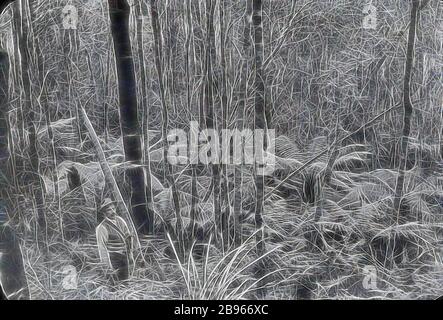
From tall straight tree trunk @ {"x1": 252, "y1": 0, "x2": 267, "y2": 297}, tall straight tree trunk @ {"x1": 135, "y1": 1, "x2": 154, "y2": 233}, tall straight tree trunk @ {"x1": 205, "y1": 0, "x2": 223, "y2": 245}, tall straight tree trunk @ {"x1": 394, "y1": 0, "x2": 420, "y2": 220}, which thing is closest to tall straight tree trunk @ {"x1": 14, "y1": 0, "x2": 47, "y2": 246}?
tall straight tree trunk @ {"x1": 135, "y1": 1, "x2": 154, "y2": 233}

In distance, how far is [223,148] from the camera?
2.14m

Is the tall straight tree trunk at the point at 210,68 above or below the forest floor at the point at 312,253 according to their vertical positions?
above

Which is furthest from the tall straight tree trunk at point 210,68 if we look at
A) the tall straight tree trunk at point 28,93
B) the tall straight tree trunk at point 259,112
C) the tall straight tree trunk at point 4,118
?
the tall straight tree trunk at point 4,118

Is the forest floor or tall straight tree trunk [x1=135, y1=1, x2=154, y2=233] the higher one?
tall straight tree trunk [x1=135, y1=1, x2=154, y2=233]

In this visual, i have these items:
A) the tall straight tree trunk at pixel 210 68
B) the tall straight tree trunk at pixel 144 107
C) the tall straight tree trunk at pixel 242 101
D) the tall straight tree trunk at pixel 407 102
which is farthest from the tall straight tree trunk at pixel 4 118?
the tall straight tree trunk at pixel 407 102

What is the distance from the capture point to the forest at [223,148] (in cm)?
210

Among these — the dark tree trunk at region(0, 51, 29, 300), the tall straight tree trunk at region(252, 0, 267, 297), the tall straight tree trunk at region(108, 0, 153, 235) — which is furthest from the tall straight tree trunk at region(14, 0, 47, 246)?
the tall straight tree trunk at region(252, 0, 267, 297)

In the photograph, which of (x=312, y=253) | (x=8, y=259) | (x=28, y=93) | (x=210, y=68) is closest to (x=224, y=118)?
(x=210, y=68)

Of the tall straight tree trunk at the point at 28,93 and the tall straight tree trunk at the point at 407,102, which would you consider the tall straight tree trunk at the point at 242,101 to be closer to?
the tall straight tree trunk at the point at 407,102

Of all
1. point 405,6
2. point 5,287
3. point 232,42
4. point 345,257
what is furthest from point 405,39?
point 5,287

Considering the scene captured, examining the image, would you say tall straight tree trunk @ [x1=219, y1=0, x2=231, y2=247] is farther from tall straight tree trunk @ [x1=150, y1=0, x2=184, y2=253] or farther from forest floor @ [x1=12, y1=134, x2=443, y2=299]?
tall straight tree trunk @ [x1=150, y1=0, x2=184, y2=253]

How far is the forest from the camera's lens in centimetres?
210

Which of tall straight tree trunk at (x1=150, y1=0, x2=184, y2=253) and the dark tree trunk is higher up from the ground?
tall straight tree trunk at (x1=150, y1=0, x2=184, y2=253)

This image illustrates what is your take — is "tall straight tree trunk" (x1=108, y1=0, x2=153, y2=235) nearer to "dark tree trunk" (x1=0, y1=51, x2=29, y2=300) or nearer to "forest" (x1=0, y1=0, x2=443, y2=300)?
"forest" (x1=0, y1=0, x2=443, y2=300)
